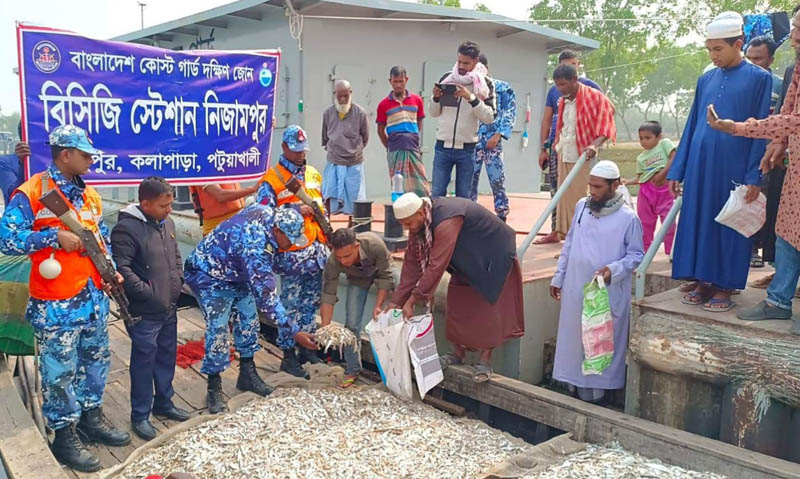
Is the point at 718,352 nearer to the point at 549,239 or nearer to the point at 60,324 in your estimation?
the point at 549,239

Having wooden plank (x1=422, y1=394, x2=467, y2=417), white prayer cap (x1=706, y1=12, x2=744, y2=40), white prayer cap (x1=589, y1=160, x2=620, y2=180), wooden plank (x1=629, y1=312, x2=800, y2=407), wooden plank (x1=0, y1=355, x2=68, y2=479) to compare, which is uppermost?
white prayer cap (x1=706, y1=12, x2=744, y2=40)

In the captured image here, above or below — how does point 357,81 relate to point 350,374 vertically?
above

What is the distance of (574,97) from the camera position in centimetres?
560

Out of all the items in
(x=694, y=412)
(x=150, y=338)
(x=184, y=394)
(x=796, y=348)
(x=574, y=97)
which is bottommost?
(x=184, y=394)

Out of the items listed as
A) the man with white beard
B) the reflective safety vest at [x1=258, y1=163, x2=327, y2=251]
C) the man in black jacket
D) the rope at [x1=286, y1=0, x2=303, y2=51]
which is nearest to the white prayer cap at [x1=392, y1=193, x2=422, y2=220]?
the reflective safety vest at [x1=258, y1=163, x2=327, y2=251]

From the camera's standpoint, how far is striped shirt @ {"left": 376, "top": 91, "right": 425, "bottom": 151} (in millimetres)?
6551

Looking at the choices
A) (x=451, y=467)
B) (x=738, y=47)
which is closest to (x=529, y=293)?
(x=451, y=467)

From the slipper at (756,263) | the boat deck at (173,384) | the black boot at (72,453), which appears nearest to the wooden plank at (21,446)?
the black boot at (72,453)

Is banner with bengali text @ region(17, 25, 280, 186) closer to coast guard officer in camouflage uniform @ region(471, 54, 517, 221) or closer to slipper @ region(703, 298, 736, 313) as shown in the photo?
coast guard officer in camouflage uniform @ region(471, 54, 517, 221)

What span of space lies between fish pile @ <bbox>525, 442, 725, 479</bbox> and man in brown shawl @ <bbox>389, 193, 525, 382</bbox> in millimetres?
1072

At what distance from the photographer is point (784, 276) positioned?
352cm

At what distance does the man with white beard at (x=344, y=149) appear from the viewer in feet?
23.7

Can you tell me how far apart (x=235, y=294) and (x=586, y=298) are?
7.89 feet

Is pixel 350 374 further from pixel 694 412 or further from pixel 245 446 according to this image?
pixel 694 412
